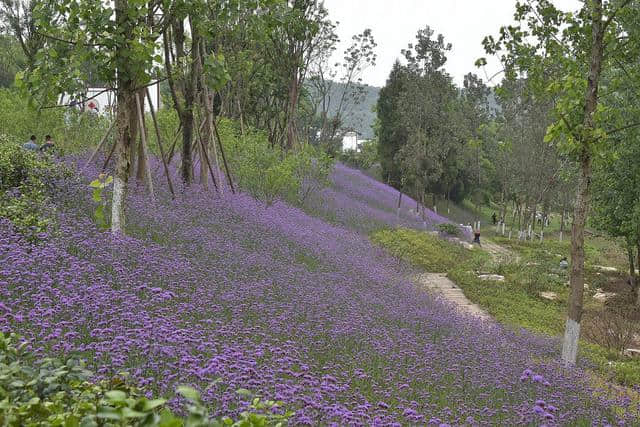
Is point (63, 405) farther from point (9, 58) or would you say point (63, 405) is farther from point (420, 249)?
point (9, 58)

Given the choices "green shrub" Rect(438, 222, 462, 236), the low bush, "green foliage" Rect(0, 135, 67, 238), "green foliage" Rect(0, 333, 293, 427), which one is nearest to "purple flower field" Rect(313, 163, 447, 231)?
"green shrub" Rect(438, 222, 462, 236)

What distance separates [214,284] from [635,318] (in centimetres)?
1338

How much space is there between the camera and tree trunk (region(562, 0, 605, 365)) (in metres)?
8.73

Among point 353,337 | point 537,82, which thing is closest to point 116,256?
point 353,337

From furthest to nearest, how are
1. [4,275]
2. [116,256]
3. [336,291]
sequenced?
[336,291]
[116,256]
[4,275]

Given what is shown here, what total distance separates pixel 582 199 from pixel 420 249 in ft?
38.3

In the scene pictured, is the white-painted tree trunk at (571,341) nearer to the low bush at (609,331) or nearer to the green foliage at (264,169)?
the low bush at (609,331)

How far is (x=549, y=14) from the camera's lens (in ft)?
32.2

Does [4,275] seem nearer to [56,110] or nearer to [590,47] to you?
[590,47]

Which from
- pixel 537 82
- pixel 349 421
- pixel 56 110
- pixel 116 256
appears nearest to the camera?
pixel 349 421

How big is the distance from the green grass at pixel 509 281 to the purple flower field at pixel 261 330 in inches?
118

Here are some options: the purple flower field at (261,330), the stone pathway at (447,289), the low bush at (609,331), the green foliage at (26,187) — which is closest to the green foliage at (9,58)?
the stone pathway at (447,289)

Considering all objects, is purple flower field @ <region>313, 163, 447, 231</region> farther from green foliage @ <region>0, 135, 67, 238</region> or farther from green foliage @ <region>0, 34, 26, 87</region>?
green foliage @ <region>0, 34, 26, 87</region>

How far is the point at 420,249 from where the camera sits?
2055 centimetres
